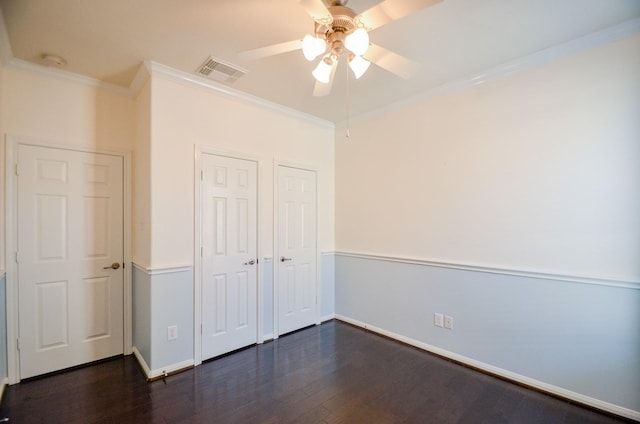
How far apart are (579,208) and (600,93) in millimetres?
858

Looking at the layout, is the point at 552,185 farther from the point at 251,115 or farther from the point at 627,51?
the point at 251,115

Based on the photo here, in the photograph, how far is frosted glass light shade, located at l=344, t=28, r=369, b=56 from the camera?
1.54 m

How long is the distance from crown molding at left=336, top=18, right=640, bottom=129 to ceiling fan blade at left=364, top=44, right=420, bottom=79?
124cm

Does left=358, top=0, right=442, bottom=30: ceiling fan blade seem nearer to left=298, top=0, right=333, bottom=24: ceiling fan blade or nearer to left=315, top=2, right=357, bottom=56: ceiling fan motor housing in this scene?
left=315, top=2, right=357, bottom=56: ceiling fan motor housing

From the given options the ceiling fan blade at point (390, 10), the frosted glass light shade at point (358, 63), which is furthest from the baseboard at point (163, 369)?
the ceiling fan blade at point (390, 10)

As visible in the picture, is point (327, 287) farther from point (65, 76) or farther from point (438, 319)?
point (65, 76)

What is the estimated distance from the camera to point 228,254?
301 centimetres

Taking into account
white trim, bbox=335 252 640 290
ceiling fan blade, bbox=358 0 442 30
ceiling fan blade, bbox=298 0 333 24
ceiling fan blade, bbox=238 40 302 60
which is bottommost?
white trim, bbox=335 252 640 290

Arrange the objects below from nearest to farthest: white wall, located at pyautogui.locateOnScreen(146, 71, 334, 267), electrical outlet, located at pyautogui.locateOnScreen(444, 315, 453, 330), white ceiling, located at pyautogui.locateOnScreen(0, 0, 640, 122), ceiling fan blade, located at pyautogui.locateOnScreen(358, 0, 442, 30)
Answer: ceiling fan blade, located at pyautogui.locateOnScreen(358, 0, 442, 30) < white ceiling, located at pyautogui.locateOnScreen(0, 0, 640, 122) < white wall, located at pyautogui.locateOnScreen(146, 71, 334, 267) < electrical outlet, located at pyautogui.locateOnScreen(444, 315, 453, 330)

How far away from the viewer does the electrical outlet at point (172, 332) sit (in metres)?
2.60

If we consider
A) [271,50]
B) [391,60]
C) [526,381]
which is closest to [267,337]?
[526,381]

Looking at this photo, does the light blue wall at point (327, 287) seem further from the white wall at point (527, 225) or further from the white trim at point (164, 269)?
the white trim at point (164, 269)

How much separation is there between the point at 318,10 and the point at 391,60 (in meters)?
0.56

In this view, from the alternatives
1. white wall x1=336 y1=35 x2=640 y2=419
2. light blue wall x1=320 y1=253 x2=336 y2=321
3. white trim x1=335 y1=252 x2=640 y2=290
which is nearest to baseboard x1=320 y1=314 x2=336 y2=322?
light blue wall x1=320 y1=253 x2=336 y2=321
